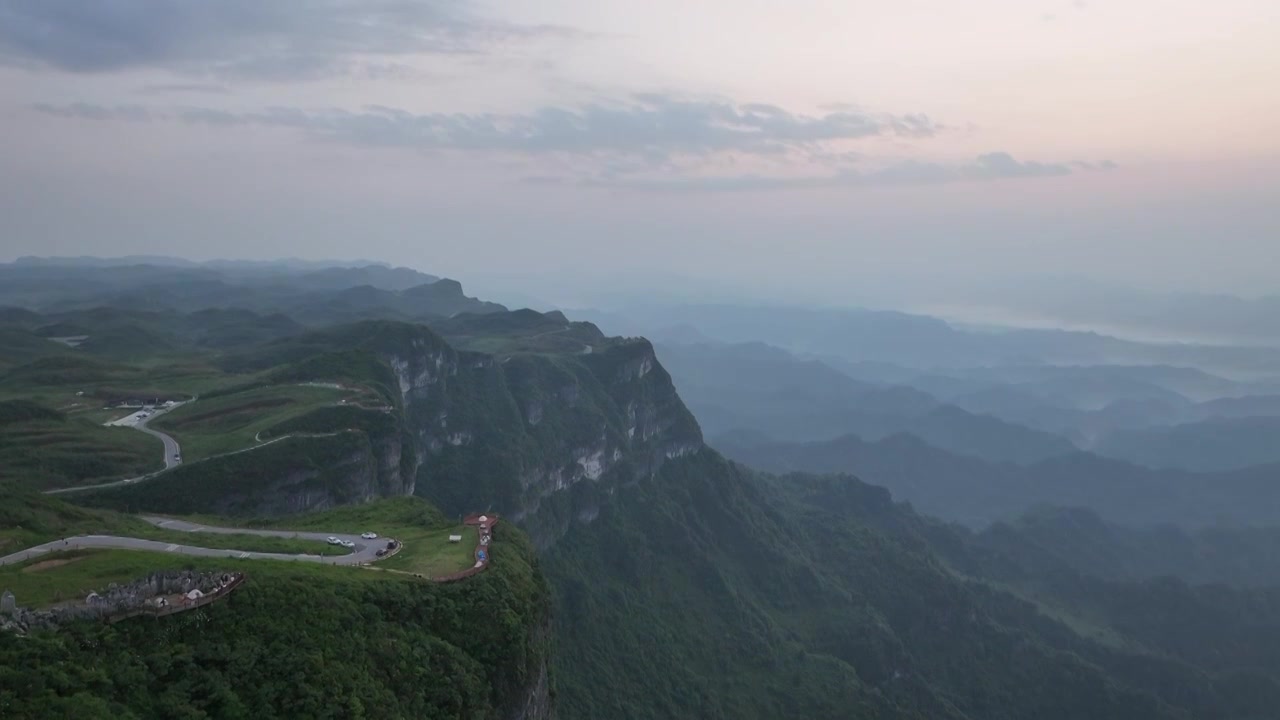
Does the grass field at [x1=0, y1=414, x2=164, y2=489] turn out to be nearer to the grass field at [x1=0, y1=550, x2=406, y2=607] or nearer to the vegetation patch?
the vegetation patch

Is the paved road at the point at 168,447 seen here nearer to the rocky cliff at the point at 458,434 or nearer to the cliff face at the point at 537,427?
the rocky cliff at the point at 458,434

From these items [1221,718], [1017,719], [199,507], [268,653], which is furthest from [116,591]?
[1221,718]

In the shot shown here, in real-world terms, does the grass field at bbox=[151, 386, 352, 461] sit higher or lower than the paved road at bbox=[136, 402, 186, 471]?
higher

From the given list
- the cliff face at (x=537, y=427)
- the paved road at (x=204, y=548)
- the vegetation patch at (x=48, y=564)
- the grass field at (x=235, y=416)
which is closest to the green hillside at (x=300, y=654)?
the vegetation patch at (x=48, y=564)

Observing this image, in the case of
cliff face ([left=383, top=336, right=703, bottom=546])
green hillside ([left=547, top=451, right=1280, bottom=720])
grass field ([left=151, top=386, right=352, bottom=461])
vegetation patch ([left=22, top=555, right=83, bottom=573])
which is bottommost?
green hillside ([left=547, top=451, right=1280, bottom=720])

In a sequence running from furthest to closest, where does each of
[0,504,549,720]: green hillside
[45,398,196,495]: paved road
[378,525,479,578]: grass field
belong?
[45,398,196,495]: paved road < [378,525,479,578]: grass field < [0,504,549,720]: green hillside

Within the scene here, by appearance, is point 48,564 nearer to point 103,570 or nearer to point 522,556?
point 103,570

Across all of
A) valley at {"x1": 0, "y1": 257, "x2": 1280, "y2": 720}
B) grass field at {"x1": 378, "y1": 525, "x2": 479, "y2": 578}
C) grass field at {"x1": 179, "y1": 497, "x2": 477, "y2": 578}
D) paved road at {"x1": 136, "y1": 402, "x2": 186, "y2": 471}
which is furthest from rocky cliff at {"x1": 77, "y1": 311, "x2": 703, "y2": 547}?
grass field at {"x1": 378, "y1": 525, "x2": 479, "y2": 578}
